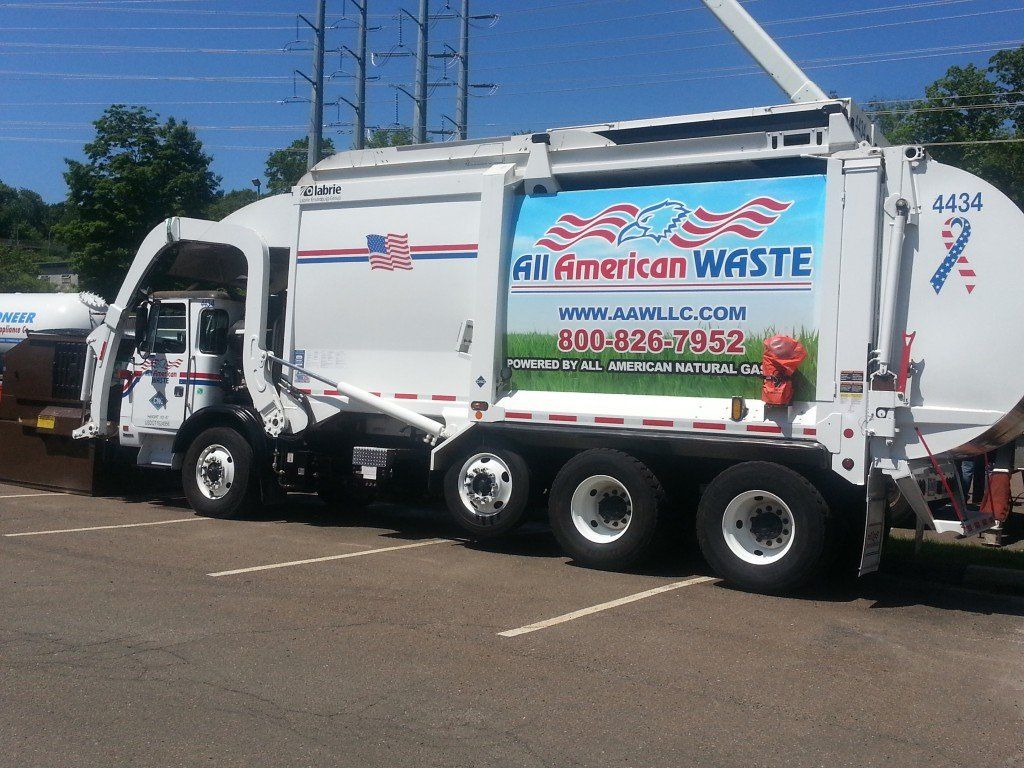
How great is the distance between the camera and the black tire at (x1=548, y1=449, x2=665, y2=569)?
900cm

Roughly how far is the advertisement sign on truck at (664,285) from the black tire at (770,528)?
77 centimetres

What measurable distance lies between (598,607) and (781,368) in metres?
2.40

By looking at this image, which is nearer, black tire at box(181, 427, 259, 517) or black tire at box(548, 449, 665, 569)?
black tire at box(548, 449, 665, 569)

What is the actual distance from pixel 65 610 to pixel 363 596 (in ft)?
6.82

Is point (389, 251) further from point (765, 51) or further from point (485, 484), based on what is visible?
point (765, 51)

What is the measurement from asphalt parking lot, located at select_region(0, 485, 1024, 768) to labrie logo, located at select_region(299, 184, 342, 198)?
3.94 m

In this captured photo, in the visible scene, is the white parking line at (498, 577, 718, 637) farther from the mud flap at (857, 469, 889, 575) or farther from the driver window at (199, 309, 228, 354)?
the driver window at (199, 309, 228, 354)

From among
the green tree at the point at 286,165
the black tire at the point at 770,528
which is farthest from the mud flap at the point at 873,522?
the green tree at the point at 286,165

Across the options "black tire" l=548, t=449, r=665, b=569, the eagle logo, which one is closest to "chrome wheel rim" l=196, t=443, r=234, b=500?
"black tire" l=548, t=449, r=665, b=569

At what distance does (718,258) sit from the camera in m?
8.95

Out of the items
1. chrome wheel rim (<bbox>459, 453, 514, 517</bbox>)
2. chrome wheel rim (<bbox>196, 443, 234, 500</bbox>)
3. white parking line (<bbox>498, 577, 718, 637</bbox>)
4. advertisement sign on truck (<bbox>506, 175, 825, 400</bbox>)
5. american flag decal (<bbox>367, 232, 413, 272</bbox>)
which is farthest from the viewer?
chrome wheel rim (<bbox>196, 443, 234, 500</bbox>)

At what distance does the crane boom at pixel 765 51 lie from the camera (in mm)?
10945

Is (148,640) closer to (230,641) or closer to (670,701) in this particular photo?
(230,641)

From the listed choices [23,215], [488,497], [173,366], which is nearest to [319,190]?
[173,366]
